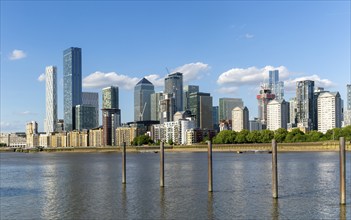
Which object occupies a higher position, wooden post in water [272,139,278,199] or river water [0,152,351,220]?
wooden post in water [272,139,278,199]

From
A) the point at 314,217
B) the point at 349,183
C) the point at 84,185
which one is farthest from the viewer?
the point at 84,185

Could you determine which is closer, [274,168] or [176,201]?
[274,168]

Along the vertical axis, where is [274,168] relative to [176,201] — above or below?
above

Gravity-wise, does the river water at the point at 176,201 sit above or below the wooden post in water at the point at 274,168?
below

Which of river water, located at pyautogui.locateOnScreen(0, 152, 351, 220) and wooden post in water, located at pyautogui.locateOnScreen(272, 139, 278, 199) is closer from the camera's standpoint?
river water, located at pyautogui.locateOnScreen(0, 152, 351, 220)

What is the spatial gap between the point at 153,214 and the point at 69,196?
14009 millimetres

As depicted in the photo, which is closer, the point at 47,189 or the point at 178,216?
the point at 178,216

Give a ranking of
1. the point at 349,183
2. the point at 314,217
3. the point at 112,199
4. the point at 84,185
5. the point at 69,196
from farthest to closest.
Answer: the point at 84,185 < the point at 349,183 < the point at 69,196 < the point at 112,199 < the point at 314,217

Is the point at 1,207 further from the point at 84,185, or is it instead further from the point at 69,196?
the point at 84,185

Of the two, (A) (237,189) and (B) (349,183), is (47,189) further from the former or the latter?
(B) (349,183)

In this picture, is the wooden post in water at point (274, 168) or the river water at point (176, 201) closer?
the river water at point (176, 201)

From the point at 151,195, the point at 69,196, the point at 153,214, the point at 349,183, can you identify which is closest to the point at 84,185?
the point at 69,196

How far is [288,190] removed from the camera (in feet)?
156

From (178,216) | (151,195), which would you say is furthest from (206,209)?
(151,195)
